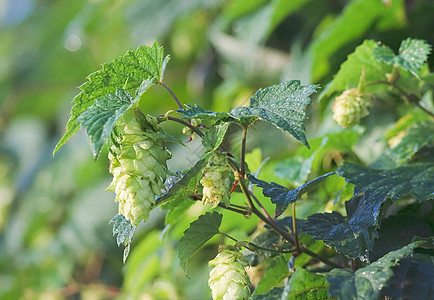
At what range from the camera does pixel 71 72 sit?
285cm

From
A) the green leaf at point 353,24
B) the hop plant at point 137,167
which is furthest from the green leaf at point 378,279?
the green leaf at point 353,24


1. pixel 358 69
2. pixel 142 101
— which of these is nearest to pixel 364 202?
pixel 358 69

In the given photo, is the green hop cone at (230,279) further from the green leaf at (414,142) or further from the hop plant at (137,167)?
the green leaf at (414,142)

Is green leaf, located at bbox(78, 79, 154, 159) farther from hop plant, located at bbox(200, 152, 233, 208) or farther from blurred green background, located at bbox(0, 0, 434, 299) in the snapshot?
blurred green background, located at bbox(0, 0, 434, 299)

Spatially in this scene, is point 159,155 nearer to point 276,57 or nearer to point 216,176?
point 216,176

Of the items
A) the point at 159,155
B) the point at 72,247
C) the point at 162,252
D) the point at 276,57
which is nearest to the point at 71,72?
the point at 72,247

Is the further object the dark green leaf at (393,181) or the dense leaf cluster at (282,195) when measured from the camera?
the dark green leaf at (393,181)

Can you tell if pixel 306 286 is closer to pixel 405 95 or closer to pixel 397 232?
pixel 397 232

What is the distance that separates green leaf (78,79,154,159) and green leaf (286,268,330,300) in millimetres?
255

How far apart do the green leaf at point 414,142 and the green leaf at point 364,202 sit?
0.18 feet

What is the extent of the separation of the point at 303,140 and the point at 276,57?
1145 mm

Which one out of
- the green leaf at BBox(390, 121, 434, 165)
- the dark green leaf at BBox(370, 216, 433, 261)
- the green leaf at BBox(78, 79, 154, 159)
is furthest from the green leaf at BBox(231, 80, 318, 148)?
the green leaf at BBox(390, 121, 434, 165)

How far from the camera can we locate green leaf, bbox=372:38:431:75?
0.83m

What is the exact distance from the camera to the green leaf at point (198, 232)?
688 millimetres
